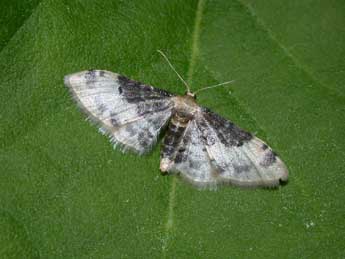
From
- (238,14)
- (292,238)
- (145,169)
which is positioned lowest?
(292,238)

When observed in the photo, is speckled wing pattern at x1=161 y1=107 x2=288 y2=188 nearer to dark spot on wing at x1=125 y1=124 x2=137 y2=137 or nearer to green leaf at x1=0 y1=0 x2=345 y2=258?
green leaf at x1=0 y1=0 x2=345 y2=258

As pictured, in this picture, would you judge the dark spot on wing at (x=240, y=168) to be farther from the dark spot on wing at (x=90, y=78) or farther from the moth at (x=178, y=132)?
the dark spot on wing at (x=90, y=78)

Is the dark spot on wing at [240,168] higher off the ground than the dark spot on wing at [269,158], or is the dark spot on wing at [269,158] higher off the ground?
the dark spot on wing at [269,158]

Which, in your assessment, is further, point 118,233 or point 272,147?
point 272,147

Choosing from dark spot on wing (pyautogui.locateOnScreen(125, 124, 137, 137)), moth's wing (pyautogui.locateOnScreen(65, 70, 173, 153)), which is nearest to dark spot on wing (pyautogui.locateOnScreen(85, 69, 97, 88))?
moth's wing (pyautogui.locateOnScreen(65, 70, 173, 153))

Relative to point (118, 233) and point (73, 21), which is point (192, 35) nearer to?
point (73, 21)

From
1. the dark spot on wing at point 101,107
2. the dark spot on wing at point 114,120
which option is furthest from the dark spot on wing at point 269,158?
the dark spot on wing at point 101,107

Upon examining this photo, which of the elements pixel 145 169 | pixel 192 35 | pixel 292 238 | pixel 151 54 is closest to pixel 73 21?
pixel 151 54

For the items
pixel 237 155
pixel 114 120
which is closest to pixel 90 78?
pixel 114 120
